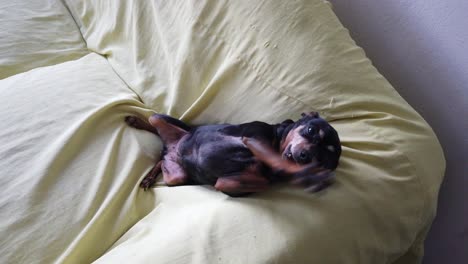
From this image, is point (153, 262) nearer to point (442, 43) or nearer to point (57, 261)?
point (57, 261)

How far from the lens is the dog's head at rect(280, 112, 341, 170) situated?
71 cm

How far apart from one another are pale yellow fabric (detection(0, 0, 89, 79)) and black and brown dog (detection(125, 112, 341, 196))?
0.55 metres

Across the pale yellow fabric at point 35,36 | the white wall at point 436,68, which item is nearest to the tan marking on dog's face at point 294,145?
the white wall at point 436,68

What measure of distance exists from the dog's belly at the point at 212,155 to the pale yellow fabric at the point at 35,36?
2.21 ft

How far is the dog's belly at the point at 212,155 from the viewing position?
0.82m

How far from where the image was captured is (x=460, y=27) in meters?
0.92

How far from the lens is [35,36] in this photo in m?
1.31

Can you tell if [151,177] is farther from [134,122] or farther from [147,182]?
Answer: [134,122]

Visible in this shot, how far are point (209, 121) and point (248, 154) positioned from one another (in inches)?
10.2

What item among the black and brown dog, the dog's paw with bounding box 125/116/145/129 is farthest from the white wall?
the dog's paw with bounding box 125/116/145/129

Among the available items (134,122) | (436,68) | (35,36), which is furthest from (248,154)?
(35,36)

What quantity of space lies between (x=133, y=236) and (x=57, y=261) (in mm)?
167

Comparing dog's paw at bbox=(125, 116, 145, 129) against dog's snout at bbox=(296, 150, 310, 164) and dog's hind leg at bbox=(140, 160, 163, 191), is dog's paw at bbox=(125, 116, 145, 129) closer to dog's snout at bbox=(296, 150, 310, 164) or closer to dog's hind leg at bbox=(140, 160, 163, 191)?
dog's hind leg at bbox=(140, 160, 163, 191)

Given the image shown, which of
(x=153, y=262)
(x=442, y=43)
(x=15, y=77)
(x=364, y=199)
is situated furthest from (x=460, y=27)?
(x=15, y=77)
